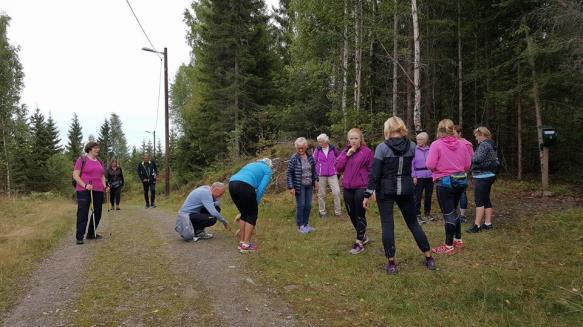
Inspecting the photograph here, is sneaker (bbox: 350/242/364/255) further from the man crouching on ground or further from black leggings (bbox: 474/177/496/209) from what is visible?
black leggings (bbox: 474/177/496/209)

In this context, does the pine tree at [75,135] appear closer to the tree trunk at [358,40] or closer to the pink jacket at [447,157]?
the tree trunk at [358,40]

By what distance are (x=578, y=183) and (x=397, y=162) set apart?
1388 cm

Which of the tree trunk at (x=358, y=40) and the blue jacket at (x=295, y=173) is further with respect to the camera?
the tree trunk at (x=358, y=40)

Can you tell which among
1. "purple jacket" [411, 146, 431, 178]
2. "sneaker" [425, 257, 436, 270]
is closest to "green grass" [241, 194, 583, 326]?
"sneaker" [425, 257, 436, 270]

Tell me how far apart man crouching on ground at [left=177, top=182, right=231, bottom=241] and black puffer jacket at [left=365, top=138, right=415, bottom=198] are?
Result: 3.28 m

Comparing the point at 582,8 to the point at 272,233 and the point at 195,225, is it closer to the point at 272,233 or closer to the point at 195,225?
the point at 272,233

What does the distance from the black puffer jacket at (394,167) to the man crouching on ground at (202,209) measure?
10.8 ft

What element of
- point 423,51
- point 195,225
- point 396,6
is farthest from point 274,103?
point 195,225

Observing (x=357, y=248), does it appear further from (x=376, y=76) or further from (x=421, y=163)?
(x=376, y=76)

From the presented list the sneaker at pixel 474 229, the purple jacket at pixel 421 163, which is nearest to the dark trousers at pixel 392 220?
the sneaker at pixel 474 229

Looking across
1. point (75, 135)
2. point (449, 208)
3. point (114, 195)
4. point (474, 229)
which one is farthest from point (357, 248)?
point (75, 135)

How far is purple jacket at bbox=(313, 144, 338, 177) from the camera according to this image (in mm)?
9016

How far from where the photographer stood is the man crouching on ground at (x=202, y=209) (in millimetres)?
7355

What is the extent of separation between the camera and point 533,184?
1513cm
